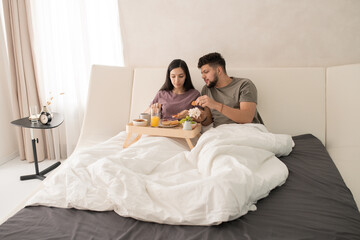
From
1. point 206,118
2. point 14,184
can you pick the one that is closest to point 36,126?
point 14,184

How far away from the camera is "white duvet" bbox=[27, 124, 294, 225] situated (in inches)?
40.1

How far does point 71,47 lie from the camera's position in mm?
2732

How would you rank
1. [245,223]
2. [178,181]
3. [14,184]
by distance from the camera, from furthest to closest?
1. [14,184]
2. [178,181]
3. [245,223]

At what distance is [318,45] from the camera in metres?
2.16

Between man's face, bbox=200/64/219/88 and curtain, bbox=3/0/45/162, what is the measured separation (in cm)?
187

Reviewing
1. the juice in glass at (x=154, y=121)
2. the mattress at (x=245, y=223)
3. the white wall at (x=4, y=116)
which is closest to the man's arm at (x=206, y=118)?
the juice in glass at (x=154, y=121)

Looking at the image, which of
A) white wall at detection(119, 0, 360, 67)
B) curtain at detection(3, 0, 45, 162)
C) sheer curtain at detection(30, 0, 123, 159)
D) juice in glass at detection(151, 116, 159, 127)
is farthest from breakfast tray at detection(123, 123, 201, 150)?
curtain at detection(3, 0, 45, 162)

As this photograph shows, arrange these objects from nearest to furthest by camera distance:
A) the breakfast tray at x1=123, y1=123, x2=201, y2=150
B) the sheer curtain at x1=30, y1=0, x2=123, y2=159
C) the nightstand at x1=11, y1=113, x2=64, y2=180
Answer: the breakfast tray at x1=123, y1=123, x2=201, y2=150 < the nightstand at x1=11, y1=113, x2=64, y2=180 < the sheer curtain at x1=30, y1=0, x2=123, y2=159

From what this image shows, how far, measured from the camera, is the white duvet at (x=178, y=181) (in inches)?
40.1

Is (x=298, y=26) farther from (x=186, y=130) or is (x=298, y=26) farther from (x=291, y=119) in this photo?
(x=186, y=130)

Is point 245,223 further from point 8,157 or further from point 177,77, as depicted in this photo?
point 8,157

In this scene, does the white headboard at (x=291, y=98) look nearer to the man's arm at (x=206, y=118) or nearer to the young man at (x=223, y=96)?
the young man at (x=223, y=96)

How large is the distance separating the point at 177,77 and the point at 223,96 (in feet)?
1.29

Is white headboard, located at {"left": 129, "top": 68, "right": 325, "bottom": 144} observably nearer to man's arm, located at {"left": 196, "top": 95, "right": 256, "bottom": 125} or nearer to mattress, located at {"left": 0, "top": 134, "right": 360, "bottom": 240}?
man's arm, located at {"left": 196, "top": 95, "right": 256, "bottom": 125}
